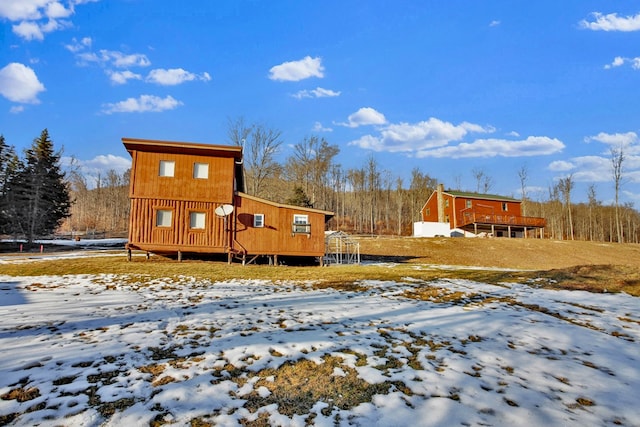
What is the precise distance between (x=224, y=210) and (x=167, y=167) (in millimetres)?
4011

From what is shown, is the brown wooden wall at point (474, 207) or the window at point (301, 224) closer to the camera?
the window at point (301, 224)

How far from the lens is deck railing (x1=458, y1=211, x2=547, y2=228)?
36.8 metres

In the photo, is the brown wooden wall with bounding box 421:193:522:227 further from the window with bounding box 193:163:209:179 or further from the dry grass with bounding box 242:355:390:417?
the dry grass with bounding box 242:355:390:417

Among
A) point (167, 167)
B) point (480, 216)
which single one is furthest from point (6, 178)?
point (480, 216)

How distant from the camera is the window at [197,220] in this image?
57.2ft

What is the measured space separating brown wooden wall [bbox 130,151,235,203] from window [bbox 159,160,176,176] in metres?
0.17

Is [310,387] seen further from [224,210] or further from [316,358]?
[224,210]

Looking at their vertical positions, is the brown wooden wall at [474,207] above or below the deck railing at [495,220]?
above

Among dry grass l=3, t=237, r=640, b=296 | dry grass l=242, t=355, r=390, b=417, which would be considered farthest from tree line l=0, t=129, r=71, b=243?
dry grass l=242, t=355, r=390, b=417

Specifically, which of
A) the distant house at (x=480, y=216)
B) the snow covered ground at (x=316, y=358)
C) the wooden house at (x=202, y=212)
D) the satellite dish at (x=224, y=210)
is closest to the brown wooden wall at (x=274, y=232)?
the wooden house at (x=202, y=212)

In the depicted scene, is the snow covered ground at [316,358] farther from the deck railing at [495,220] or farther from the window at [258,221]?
the deck railing at [495,220]

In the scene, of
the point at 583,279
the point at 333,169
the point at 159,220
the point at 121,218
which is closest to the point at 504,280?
the point at 583,279

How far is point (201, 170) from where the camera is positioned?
A: 17.8m

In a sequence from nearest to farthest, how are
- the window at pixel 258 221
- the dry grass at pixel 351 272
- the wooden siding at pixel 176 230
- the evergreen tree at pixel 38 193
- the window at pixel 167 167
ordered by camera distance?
the dry grass at pixel 351 272 → the wooden siding at pixel 176 230 → the window at pixel 167 167 → the window at pixel 258 221 → the evergreen tree at pixel 38 193
